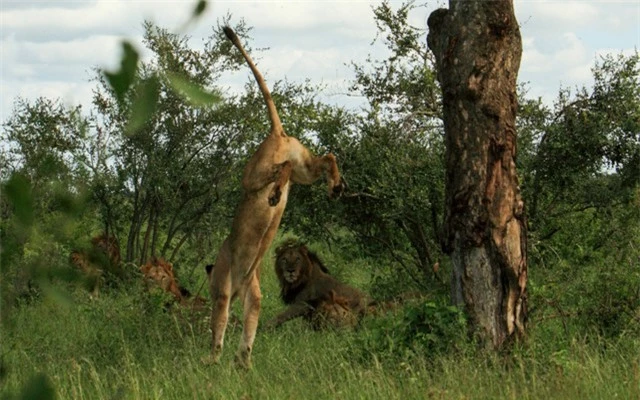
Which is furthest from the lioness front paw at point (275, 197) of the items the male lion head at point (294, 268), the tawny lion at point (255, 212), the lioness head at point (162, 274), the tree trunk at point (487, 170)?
the lioness head at point (162, 274)

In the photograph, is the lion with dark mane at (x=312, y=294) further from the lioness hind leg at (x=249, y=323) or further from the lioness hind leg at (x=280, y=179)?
the lioness hind leg at (x=280, y=179)

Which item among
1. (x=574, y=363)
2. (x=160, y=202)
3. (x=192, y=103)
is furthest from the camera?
(x=160, y=202)

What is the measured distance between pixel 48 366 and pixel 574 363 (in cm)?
344

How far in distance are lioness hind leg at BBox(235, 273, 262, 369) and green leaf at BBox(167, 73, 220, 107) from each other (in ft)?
20.9

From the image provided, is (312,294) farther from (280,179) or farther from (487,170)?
(487,170)

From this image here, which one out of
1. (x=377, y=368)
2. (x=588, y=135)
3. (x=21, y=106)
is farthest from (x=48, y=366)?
(x=21, y=106)

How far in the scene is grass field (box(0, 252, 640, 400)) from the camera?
5750 mm

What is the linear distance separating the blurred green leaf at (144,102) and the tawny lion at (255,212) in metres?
5.95

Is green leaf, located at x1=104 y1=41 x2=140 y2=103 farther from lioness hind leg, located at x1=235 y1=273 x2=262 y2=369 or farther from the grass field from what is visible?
lioness hind leg, located at x1=235 y1=273 x2=262 y2=369

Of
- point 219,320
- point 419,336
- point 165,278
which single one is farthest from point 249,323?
point 165,278

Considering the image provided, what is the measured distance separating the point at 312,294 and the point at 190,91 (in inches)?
350

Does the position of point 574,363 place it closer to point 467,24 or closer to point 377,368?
point 377,368

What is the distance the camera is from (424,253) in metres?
10.5

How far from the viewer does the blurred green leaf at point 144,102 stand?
3.07ft
